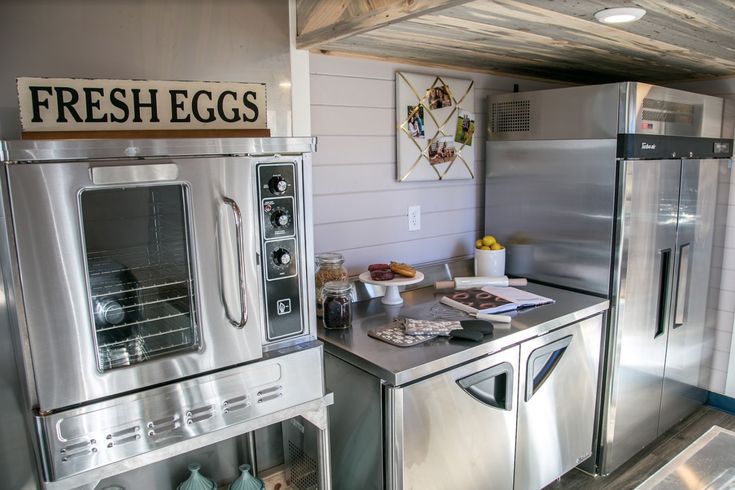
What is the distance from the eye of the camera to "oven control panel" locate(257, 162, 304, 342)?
1426 mm

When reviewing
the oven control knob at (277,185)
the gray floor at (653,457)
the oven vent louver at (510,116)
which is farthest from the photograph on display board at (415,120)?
the gray floor at (653,457)

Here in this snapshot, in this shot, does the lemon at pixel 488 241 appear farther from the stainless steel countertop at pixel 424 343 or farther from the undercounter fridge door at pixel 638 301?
the undercounter fridge door at pixel 638 301

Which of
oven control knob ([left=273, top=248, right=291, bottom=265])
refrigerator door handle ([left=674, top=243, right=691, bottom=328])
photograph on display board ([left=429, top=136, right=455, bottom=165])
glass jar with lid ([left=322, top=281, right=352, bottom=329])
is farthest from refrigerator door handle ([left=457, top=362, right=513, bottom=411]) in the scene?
refrigerator door handle ([left=674, top=243, right=691, bottom=328])

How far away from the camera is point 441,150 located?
2607mm

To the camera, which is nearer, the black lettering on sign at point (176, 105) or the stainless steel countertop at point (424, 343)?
the black lettering on sign at point (176, 105)

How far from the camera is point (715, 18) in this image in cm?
178

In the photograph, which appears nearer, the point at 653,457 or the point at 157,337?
the point at 157,337

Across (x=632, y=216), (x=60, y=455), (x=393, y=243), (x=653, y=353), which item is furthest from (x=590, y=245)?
(x=60, y=455)

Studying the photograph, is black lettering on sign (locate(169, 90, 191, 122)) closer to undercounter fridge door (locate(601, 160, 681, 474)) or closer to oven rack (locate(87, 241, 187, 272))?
oven rack (locate(87, 241, 187, 272))

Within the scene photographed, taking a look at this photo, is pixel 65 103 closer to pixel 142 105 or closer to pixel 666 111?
pixel 142 105

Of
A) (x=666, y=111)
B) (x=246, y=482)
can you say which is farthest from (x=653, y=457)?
(x=246, y=482)

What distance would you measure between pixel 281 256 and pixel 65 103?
624 millimetres

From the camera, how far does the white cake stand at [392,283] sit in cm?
217

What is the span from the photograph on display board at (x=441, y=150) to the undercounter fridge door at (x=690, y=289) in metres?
1.09
